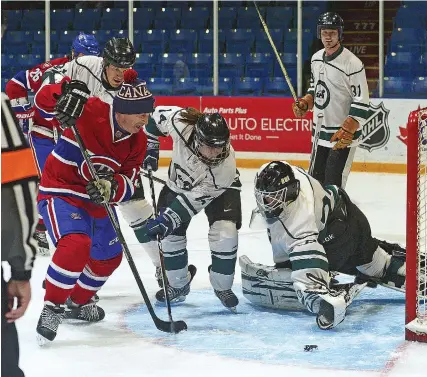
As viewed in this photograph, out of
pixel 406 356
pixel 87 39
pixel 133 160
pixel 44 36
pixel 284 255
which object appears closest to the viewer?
pixel 406 356

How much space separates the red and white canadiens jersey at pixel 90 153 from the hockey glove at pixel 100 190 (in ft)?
0.27

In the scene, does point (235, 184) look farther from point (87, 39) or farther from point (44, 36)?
point (44, 36)

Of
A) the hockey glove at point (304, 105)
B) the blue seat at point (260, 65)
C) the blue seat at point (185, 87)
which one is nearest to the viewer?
the hockey glove at point (304, 105)

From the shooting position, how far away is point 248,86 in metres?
9.10

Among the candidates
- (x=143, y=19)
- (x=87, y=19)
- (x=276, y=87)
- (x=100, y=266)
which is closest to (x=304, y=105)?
(x=100, y=266)

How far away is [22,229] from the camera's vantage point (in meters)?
2.29

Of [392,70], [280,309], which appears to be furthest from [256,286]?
[392,70]

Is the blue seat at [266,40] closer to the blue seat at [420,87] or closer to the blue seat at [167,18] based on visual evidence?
the blue seat at [167,18]

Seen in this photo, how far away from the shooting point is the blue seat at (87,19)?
32.5 feet

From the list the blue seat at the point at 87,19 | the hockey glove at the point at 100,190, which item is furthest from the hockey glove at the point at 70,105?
the blue seat at the point at 87,19

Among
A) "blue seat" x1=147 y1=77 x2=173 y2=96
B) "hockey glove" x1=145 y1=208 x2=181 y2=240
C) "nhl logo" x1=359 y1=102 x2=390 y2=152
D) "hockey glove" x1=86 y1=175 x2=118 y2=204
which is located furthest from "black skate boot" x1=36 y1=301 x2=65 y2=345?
"blue seat" x1=147 y1=77 x2=173 y2=96

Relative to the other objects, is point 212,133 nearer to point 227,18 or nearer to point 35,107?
point 35,107

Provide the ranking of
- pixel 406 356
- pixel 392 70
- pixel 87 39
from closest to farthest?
pixel 406 356
pixel 87 39
pixel 392 70

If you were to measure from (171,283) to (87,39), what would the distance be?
144 centimetres
